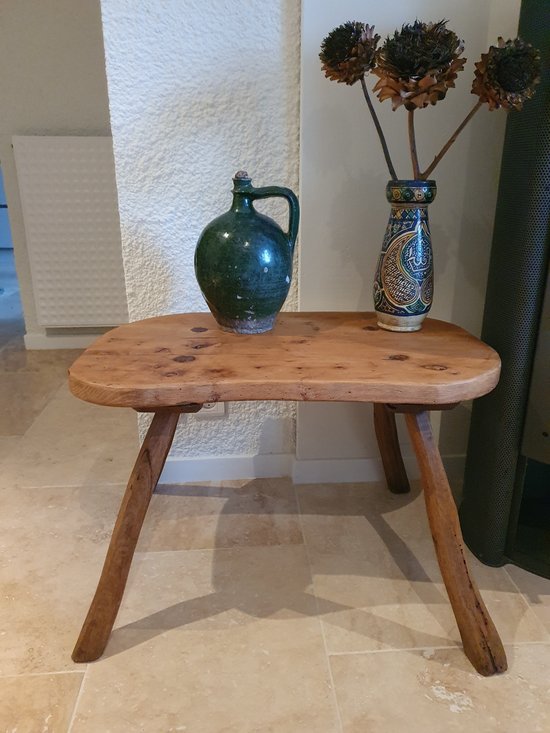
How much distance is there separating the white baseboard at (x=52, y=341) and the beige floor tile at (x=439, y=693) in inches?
69.2

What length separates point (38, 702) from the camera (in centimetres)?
74

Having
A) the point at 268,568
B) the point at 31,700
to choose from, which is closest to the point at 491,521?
the point at 268,568

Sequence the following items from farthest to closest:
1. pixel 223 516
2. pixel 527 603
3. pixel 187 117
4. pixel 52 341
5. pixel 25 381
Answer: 1. pixel 52 341
2. pixel 25 381
3. pixel 223 516
4. pixel 187 117
5. pixel 527 603

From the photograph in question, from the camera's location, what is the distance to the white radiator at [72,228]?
1.99 m

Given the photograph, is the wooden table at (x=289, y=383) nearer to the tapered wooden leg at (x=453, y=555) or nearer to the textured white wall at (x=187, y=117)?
the tapered wooden leg at (x=453, y=555)

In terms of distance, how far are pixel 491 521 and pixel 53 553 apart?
0.81m

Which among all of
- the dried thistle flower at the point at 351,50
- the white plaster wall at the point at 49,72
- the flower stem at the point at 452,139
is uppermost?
the white plaster wall at the point at 49,72

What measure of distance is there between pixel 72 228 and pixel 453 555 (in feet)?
5.99

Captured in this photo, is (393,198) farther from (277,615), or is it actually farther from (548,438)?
(277,615)

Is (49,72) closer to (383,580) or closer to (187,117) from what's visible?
(187,117)

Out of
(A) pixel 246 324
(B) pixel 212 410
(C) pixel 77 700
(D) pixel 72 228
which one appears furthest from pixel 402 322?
(D) pixel 72 228

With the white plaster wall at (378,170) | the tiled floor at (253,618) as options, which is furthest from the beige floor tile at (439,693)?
the white plaster wall at (378,170)

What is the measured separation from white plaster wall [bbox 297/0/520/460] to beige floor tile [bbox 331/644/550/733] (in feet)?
1.75

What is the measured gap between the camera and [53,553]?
3.38 feet
